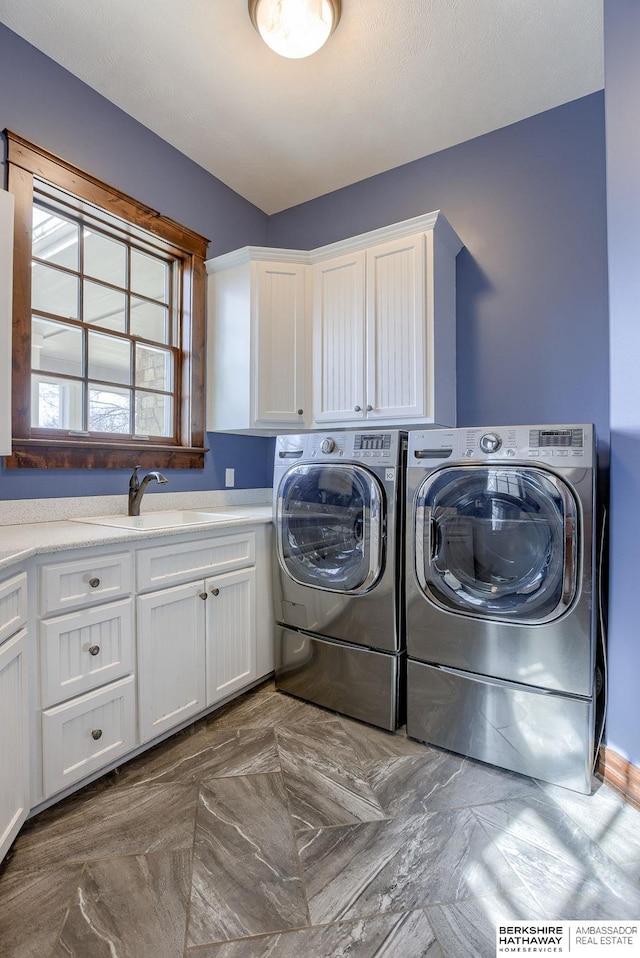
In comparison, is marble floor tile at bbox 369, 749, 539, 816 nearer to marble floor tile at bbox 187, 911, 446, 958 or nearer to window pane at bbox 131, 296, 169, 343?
marble floor tile at bbox 187, 911, 446, 958

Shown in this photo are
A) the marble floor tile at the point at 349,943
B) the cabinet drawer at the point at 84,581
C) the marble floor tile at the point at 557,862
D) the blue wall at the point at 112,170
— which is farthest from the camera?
the blue wall at the point at 112,170

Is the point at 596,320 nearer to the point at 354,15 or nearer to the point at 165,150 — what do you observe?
the point at 354,15

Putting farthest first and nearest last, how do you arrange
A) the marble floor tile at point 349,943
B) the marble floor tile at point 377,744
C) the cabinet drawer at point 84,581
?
1. the marble floor tile at point 377,744
2. the cabinet drawer at point 84,581
3. the marble floor tile at point 349,943

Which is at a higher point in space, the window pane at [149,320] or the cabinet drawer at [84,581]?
the window pane at [149,320]

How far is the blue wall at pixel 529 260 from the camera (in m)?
2.24

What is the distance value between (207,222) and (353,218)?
0.92 metres

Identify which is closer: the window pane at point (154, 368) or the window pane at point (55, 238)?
the window pane at point (55, 238)

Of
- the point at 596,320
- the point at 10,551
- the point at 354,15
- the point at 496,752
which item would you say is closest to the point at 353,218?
the point at 354,15

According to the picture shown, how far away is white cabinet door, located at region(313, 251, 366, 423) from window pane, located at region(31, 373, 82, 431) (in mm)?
1278

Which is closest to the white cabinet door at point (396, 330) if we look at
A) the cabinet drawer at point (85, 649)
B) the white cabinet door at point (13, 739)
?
the cabinet drawer at point (85, 649)

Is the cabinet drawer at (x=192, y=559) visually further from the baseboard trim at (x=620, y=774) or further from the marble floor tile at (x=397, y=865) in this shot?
the baseboard trim at (x=620, y=774)

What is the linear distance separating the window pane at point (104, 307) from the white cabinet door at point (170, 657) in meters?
1.47

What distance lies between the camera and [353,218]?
2.97 metres

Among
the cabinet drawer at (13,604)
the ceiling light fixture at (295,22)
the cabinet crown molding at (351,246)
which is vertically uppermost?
the ceiling light fixture at (295,22)
